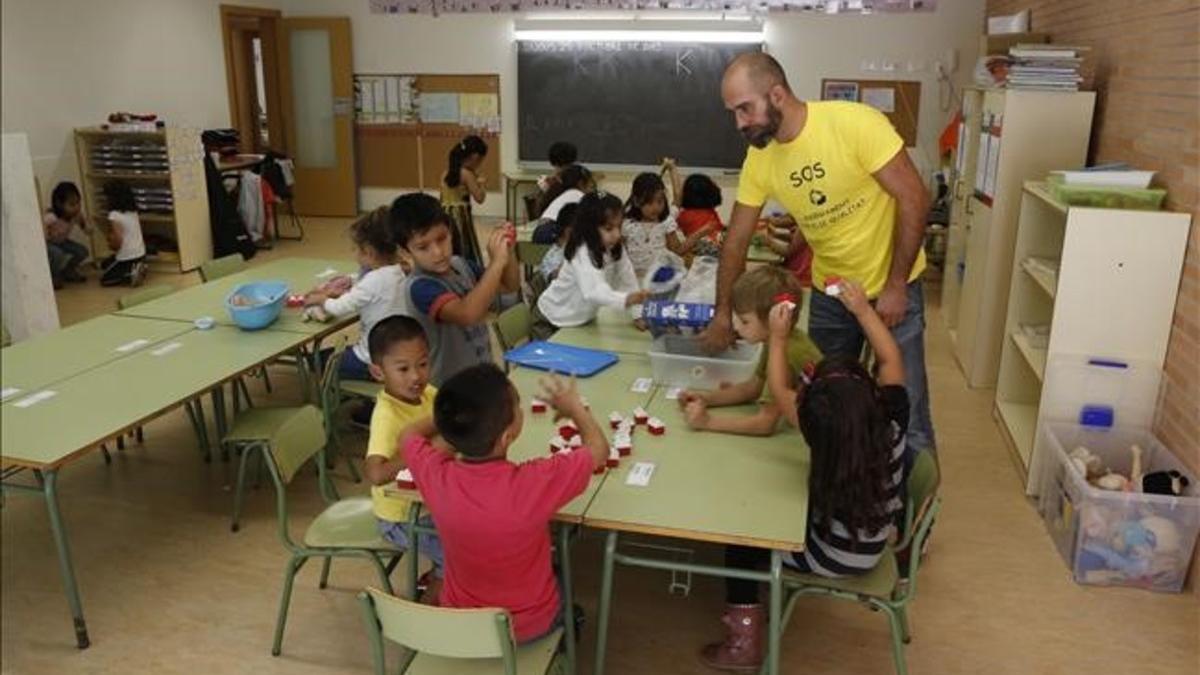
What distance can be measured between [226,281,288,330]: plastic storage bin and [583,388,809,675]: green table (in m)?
1.84

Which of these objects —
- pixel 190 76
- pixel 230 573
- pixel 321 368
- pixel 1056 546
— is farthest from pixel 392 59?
pixel 1056 546

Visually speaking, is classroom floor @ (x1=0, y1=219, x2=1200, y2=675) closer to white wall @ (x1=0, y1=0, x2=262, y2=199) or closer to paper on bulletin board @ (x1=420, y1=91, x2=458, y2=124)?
white wall @ (x1=0, y1=0, x2=262, y2=199)

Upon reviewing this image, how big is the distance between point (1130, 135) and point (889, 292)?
191 centimetres

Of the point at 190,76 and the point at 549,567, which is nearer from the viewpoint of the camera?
the point at 549,567

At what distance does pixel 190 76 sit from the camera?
8.42 metres

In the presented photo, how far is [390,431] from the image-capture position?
7.41 ft

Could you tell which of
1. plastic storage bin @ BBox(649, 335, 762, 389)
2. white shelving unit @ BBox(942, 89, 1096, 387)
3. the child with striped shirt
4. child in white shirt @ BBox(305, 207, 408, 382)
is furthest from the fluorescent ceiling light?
the child with striped shirt

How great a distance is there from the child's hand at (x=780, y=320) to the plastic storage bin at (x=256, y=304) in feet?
6.96

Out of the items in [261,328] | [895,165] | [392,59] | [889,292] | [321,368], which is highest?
[392,59]

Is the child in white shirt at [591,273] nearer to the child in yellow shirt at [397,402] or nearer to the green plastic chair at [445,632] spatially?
the child in yellow shirt at [397,402]

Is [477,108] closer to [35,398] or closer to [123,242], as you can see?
[123,242]

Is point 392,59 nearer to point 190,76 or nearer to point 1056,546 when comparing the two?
point 190,76

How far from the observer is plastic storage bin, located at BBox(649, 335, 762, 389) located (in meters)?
2.70

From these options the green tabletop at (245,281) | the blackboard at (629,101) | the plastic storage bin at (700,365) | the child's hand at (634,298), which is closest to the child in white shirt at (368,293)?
the green tabletop at (245,281)
